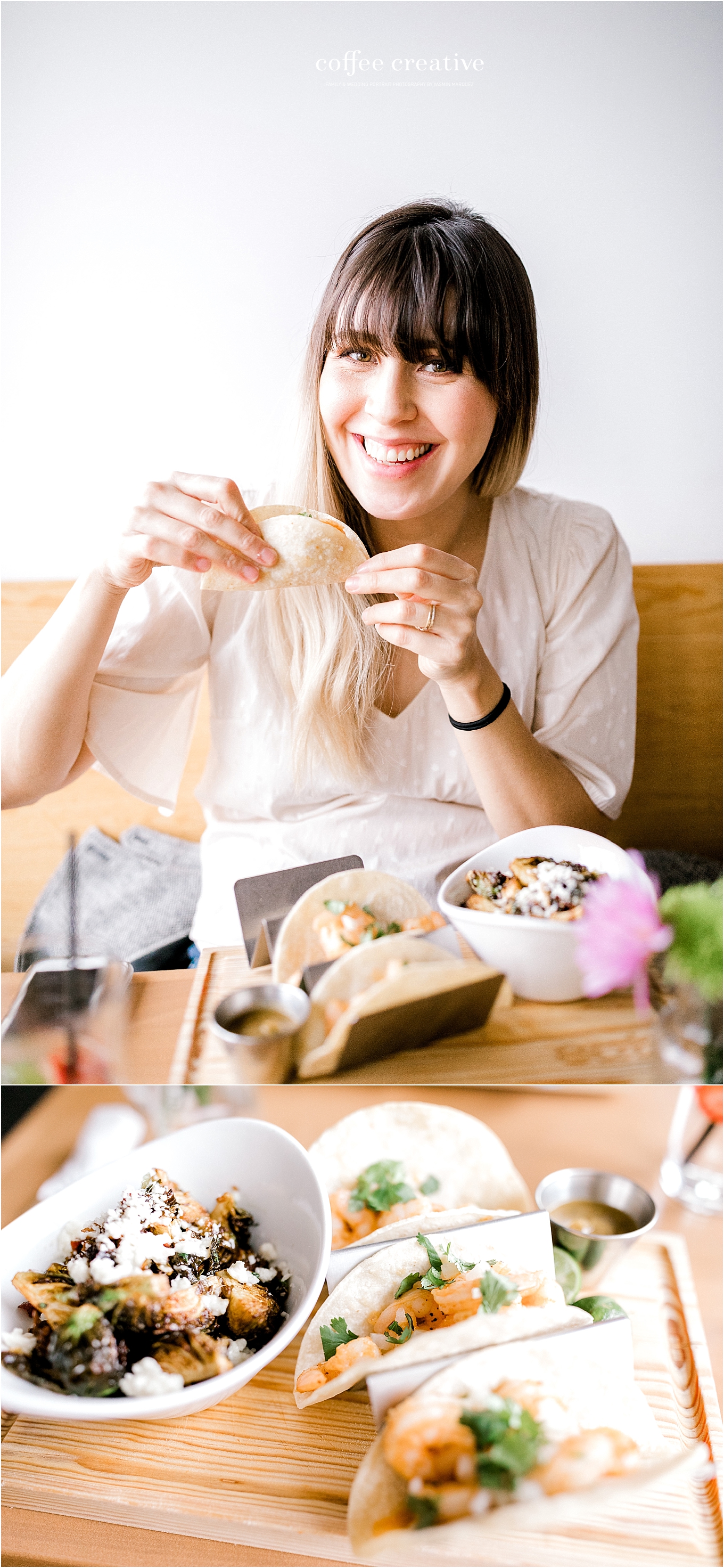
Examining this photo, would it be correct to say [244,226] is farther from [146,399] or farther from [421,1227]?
[421,1227]

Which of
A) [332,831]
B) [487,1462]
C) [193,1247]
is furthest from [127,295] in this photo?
[487,1462]

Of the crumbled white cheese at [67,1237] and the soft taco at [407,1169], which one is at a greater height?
the crumbled white cheese at [67,1237]

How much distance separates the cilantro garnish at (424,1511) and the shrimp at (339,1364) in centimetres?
14

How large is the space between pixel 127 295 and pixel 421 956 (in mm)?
590

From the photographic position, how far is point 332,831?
84 centimetres

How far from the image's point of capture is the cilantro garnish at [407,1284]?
803 millimetres

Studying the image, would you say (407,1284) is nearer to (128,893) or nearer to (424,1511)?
(424,1511)

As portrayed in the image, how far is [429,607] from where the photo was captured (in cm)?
78

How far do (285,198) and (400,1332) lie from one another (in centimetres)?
90

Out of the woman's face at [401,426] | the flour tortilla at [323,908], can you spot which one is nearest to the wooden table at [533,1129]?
the flour tortilla at [323,908]

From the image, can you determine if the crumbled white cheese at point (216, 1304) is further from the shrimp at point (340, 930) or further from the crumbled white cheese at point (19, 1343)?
the shrimp at point (340, 930)

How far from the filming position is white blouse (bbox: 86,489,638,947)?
80 centimetres

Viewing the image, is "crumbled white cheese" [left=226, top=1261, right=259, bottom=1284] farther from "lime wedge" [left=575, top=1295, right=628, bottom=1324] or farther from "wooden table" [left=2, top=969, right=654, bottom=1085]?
"lime wedge" [left=575, top=1295, right=628, bottom=1324]

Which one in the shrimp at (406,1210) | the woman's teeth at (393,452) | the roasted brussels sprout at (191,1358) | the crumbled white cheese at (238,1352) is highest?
the woman's teeth at (393,452)
